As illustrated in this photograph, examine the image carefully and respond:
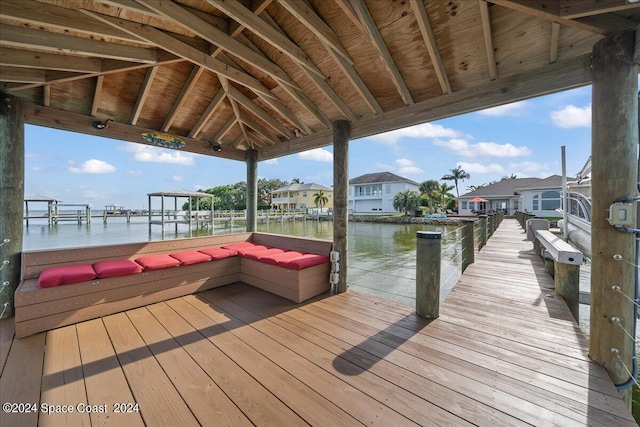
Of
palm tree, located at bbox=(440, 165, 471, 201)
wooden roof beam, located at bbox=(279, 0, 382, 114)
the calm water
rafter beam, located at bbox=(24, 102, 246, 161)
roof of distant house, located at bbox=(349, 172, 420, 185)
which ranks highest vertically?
palm tree, located at bbox=(440, 165, 471, 201)

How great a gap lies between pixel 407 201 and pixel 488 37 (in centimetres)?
2475

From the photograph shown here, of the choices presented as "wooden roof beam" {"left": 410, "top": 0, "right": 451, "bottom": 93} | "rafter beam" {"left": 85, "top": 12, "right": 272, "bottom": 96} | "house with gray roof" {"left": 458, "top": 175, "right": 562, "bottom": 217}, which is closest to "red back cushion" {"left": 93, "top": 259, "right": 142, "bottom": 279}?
"rafter beam" {"left": 85, "top": 12, "right": 272, "bottom": 96}

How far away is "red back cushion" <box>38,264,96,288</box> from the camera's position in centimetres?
243

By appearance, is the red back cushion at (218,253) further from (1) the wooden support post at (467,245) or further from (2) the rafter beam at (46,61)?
(1) the wooden support post at (467,245)

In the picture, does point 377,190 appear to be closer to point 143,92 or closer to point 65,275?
point 143,92

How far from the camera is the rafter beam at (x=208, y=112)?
11.6ft

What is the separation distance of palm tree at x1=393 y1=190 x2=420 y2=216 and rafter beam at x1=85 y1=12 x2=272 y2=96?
24759 millimetres

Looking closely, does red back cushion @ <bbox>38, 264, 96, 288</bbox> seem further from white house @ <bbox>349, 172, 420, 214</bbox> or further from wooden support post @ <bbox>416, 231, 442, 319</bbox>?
white house @ <bbox>349, 172, 420, 214</bbox>

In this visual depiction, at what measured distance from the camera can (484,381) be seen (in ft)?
5.60

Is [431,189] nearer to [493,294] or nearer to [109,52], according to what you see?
[493,294]

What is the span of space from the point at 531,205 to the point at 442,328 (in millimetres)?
23875

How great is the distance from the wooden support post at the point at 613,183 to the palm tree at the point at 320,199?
30857mm

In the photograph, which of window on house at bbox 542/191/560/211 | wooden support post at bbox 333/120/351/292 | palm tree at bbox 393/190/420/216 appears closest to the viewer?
wooden support post at bbox 333/120/351/292

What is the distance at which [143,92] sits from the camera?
121 inches
